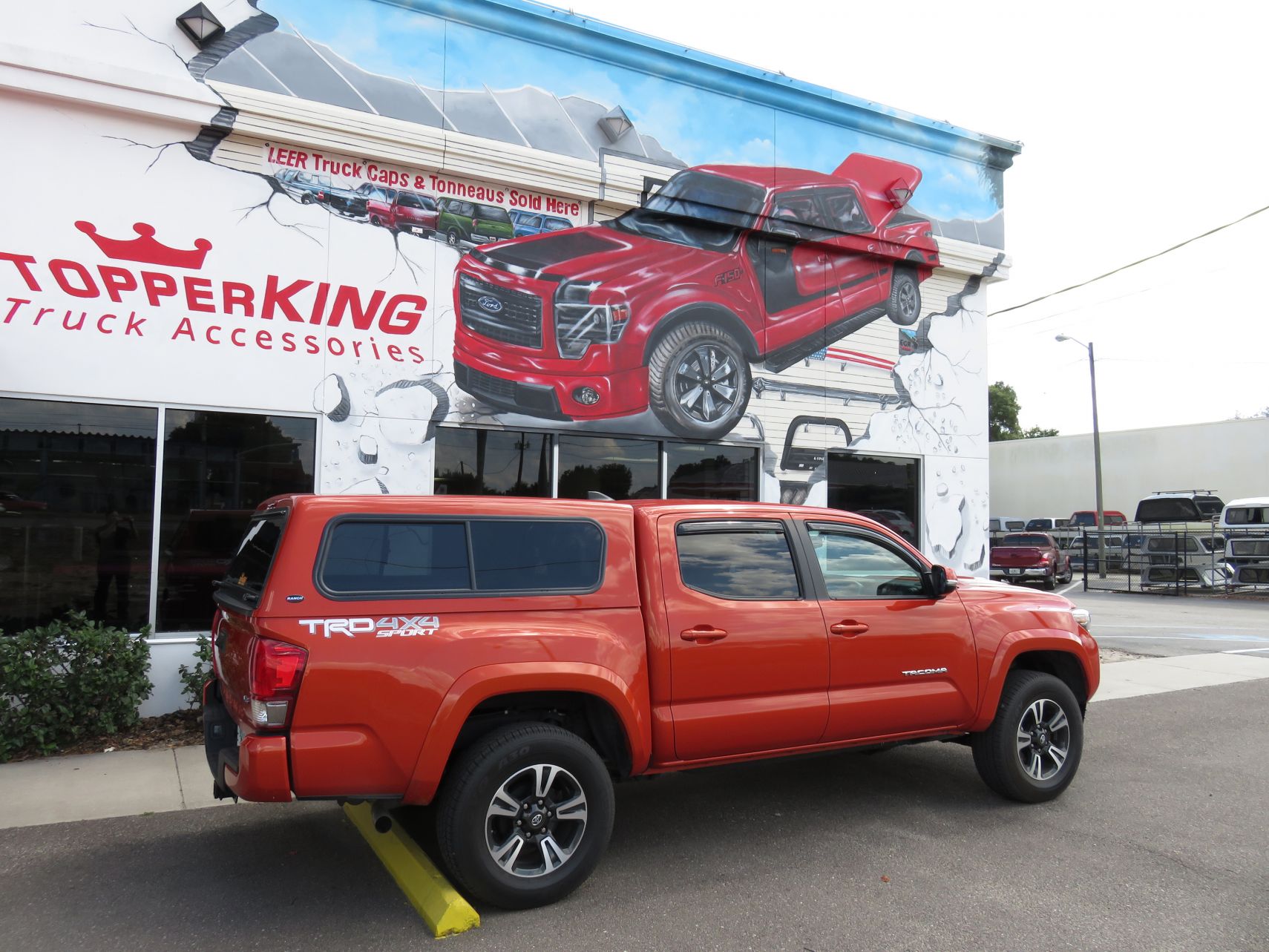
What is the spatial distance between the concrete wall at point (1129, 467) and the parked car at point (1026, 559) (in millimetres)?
14423

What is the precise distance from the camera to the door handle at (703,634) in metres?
4.74

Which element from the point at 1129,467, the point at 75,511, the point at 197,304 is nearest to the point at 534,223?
the point at 197,304

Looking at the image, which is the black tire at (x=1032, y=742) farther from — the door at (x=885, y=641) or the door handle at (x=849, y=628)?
the door handle at (x=849, y=628)

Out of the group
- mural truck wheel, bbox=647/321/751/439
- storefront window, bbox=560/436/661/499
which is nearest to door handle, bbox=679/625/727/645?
storefront window, bbox=560/436/661/499

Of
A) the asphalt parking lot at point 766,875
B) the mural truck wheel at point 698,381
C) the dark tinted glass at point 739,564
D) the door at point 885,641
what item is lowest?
the asphalt parking lot at point 766,875

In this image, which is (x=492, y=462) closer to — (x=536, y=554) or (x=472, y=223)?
(x=472, y=223)

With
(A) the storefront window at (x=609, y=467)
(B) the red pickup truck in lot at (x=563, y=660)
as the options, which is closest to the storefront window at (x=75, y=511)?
(B) the red pickup truck in lot at (x=563, y=660)

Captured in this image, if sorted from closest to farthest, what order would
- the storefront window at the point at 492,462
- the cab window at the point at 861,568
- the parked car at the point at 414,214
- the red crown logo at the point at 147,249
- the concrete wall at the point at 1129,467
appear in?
1. the cab window at the point at 861,568
2. the red crown logo at the point at 147,249
3. the parked car at the point at 414,214
4. the storefront window at the point at 492,462
5. the concrete wall at the point at 1129,467

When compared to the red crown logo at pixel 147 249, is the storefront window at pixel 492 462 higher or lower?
lower

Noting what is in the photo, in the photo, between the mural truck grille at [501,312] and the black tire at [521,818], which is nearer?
the black tire at [521,818]

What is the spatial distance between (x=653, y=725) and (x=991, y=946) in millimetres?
1763

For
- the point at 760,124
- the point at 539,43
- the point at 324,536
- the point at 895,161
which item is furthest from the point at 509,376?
the point at 895,161

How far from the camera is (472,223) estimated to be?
929 cm

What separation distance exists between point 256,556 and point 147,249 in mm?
4664
